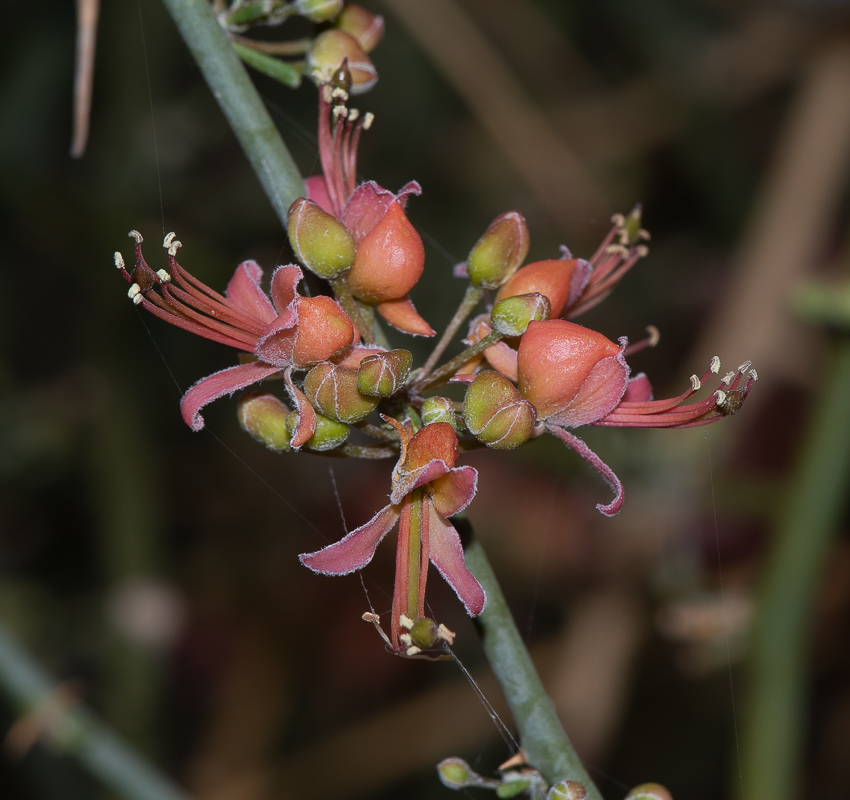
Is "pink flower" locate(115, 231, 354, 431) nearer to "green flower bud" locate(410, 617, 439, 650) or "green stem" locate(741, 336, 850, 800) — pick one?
"green flower bud" locate(410, 617, 439, 650)

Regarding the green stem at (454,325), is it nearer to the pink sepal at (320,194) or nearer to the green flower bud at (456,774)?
the pink sepal at (320,194)

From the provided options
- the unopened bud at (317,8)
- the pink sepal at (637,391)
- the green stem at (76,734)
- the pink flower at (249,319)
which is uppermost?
the unopened bud at (317,8)

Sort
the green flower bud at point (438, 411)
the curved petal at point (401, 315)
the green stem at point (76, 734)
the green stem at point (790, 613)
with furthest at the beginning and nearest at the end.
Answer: the green stem at point (790, 613)
the green stem at point (76, 734)
the curved petal at point (401, 315)
the green flower bud at point (438, 411)

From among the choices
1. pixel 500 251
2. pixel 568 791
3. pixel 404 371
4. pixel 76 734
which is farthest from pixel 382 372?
pixel 76 734

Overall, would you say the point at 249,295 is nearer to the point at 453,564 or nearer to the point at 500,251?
the point at 500,251

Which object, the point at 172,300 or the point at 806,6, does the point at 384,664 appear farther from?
the point at 806,6

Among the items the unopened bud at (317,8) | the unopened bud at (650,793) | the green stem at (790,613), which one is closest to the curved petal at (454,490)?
the unopened bud at (650,793)
